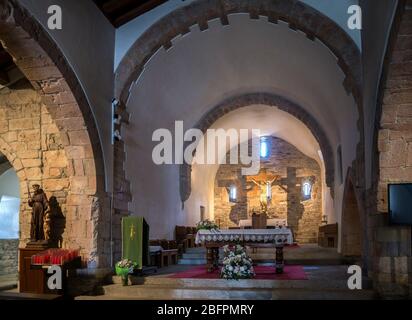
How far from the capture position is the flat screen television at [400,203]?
6.11 meters

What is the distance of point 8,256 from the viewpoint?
12523 mm

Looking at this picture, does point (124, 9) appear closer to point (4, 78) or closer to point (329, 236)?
point (4, 78)

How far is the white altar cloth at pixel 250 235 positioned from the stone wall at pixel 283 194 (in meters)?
8.59

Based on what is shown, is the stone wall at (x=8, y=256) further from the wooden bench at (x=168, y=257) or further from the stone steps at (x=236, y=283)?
the stone steps at (x=236, y=283)

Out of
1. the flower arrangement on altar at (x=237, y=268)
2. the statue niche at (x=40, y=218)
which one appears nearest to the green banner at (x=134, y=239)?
the statue niche at (x=40, y=218)

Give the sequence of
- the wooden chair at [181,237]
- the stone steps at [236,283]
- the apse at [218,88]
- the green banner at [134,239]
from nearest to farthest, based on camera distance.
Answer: the stone steps at [236,283]
the green banner at [134,239]
the apse at [218,88]
the wooden chair at [181,237]

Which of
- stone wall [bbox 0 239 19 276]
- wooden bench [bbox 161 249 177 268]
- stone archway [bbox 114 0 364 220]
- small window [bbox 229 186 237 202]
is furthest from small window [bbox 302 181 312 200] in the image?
stone wall [bbox 0 239 19 276]

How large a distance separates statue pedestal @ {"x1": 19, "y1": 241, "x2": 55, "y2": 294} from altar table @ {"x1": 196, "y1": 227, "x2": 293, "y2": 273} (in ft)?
8.50

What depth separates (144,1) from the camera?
8.55 metres

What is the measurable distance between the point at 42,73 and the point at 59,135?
160 cm

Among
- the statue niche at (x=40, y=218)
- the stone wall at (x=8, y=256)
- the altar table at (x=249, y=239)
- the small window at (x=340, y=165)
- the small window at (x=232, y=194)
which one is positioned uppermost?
the small window at (x=340, y=165)

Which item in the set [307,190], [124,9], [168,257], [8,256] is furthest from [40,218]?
→ [307,190]

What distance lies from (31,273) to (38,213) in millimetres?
916
